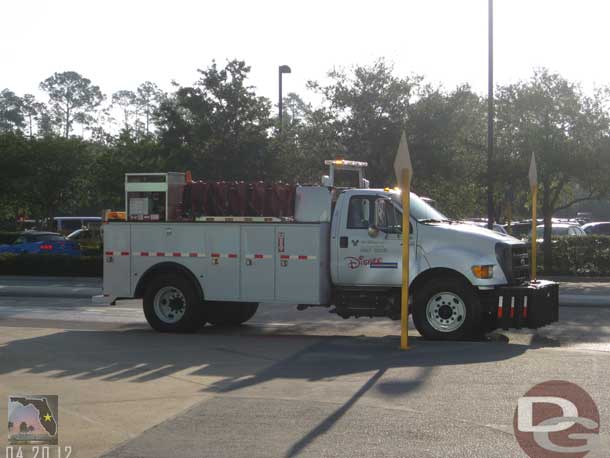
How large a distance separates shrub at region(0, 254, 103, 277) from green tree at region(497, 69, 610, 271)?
13.5 meters

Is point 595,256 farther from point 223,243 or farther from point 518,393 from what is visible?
point 518,393

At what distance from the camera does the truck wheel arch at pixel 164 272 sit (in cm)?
1568

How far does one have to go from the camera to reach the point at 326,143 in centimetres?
3186

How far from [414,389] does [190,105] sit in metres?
26.2

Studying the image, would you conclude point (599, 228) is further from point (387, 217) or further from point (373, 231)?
point (373, 231)

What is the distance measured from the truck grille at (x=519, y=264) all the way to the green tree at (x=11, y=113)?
120225 mm

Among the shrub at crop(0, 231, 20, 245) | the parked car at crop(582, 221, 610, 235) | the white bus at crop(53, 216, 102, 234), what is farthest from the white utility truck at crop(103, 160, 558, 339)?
the white bus at crop(53, 216, 102, 234)

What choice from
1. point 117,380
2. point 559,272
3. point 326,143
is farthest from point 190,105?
point 117,380

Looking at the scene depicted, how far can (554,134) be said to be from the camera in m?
29.0

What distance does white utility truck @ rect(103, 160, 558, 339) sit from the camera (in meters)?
14.1

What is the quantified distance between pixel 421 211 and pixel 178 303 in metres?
4.23

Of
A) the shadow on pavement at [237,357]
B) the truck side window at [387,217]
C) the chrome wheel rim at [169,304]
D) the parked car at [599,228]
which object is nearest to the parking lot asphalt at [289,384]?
the shadow on pavement at [237,357]

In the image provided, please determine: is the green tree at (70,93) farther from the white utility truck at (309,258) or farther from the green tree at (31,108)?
the white utility truck at (309,258)

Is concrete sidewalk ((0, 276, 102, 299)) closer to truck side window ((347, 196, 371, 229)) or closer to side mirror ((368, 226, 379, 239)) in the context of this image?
truck side window ((347, 196, 371, 229))
